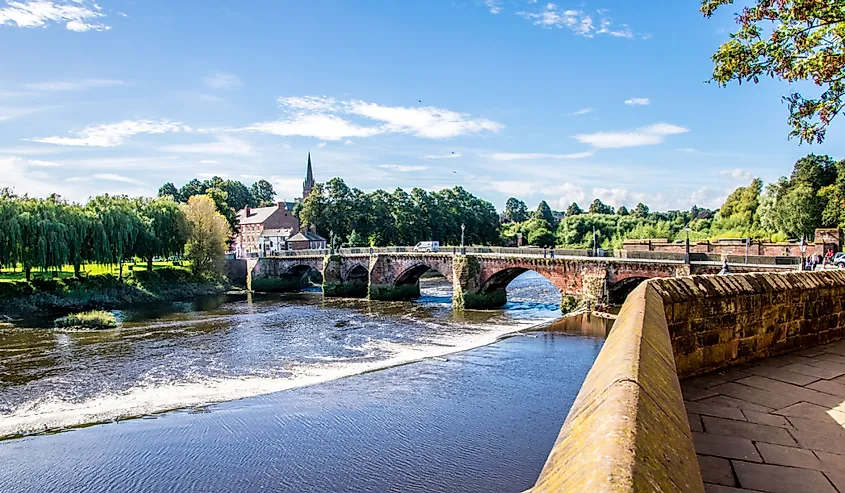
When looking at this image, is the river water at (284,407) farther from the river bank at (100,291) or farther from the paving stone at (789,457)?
the paving stone at (789,457)

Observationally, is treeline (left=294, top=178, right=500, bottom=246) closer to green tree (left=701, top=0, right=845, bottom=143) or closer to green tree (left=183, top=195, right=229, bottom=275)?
green tree (left=183, top=195, right=229, bottom=275)

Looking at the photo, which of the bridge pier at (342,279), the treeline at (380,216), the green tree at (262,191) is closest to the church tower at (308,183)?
the green tree at (262,191)

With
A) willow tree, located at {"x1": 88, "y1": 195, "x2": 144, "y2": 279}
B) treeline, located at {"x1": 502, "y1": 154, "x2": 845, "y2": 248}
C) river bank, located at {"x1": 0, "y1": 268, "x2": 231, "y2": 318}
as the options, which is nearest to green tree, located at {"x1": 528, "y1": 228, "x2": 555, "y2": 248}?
treeline, located at {"x1": 502, "y1": 154, "x2": 845, "y2": 248}

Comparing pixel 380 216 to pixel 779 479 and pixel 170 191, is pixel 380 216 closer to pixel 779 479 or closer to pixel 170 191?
pixel 170 191

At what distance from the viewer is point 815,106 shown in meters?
9.88

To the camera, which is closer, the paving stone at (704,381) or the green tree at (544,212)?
the paving stone at (704,381)

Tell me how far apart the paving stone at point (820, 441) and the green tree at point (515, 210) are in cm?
16103

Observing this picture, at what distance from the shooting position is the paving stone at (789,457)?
4.14 metres

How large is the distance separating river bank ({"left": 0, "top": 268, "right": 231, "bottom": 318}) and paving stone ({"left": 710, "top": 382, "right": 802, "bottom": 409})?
40894 millimetres

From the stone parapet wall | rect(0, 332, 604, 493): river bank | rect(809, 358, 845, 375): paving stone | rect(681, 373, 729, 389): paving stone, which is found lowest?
rect(0, 332, 604, 493): river bank

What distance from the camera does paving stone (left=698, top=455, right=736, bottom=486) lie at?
384 centimetres

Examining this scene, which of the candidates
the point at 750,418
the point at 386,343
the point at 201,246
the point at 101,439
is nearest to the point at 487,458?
the point at 750,418

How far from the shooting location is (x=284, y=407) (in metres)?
17.0

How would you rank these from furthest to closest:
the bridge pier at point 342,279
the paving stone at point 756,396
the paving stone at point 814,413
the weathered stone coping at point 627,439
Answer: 1. the bridge pier at point 342,279
2. the paving stone at point 756,396
3. the paving stone at point 814,413
4. the weathered stone coping at point 627,439
